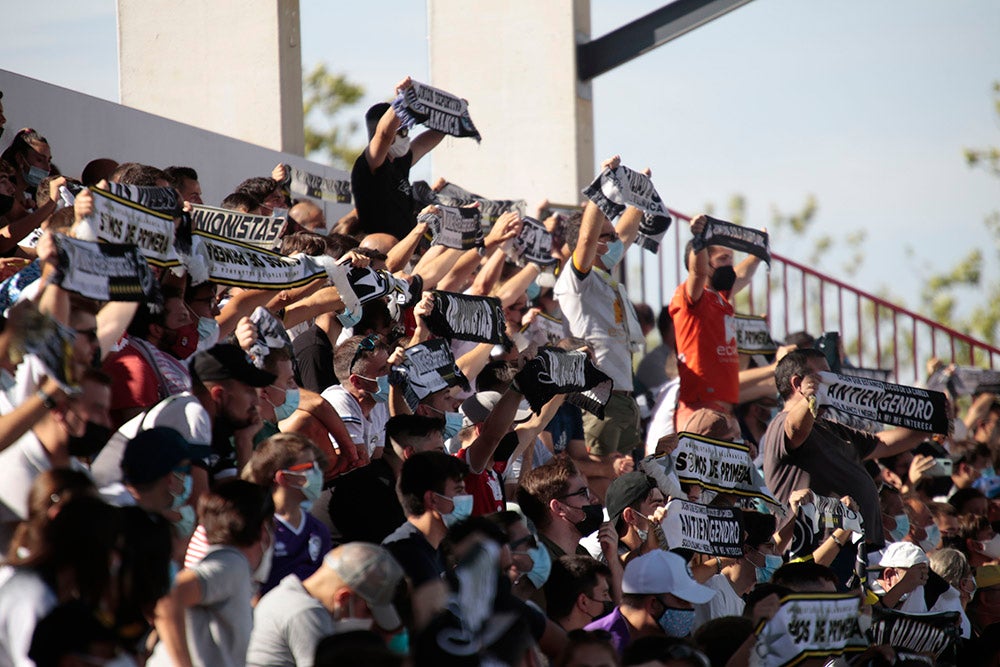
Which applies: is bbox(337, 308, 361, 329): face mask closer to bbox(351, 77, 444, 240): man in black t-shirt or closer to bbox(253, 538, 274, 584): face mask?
bbox(351, 77, 444, 240): man in black t-shirt

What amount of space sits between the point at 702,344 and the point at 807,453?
173cm

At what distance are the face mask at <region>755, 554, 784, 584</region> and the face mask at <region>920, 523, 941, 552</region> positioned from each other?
8.65ft

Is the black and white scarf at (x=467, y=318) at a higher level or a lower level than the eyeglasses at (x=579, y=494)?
higher

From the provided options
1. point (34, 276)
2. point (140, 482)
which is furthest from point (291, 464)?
point (34, 276)

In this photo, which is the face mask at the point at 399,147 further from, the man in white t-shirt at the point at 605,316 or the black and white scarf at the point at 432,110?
the man in white t-shirt at the point at 605,316

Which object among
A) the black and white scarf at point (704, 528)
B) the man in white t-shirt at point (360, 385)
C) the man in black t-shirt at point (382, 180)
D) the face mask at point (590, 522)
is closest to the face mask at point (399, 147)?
the man in black t-shirt at point (382, 180)

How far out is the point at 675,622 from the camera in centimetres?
641

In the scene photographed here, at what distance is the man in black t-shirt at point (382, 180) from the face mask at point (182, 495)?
4.44 metres

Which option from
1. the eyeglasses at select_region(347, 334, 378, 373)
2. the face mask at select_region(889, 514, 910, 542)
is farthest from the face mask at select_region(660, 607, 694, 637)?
the face mask at select_region(889, 514, 910, 542)

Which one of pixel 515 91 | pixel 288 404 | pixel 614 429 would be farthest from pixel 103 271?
pixel 515 91

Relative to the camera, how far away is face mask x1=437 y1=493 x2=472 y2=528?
233 inches

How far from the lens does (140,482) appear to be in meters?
4.84

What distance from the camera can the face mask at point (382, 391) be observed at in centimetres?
713

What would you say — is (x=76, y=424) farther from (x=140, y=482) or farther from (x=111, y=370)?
(x=111, y=370)
